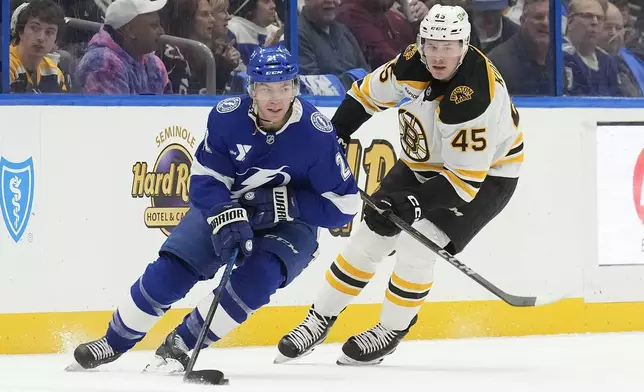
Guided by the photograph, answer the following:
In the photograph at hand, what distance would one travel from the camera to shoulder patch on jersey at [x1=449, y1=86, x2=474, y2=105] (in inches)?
157

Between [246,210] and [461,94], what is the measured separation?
0.78m

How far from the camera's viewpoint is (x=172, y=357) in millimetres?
3697

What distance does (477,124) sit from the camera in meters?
3.99

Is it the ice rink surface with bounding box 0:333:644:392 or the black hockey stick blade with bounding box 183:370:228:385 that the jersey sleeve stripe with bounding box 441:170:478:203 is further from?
the black hockey stick blade with bounding box 183:370:228:385

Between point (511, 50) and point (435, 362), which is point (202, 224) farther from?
point (511, 50)

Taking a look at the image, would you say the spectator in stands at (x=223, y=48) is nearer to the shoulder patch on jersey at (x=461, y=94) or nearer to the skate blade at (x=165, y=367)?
the shoulder patch on jersey at (x=461, y=94)

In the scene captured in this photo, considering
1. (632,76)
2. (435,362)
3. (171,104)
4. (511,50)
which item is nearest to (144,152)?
(171,104)

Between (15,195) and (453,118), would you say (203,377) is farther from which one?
(15,195)

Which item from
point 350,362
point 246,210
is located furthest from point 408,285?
point 246,210

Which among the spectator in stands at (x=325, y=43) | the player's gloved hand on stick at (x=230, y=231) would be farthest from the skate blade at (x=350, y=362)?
the spectator in stands at (x=325, y=43)

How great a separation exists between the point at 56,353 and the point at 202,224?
46.6 inches

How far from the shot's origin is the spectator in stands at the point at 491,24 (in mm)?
5469

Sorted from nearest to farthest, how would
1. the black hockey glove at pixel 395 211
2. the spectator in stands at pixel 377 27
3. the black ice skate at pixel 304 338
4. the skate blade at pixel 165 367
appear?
the skate blade at pixel 165 367, the black hockey glove at pixel 395 211, the black ice skate at pixel 304 338, the spectator in stands at pixel 377 27

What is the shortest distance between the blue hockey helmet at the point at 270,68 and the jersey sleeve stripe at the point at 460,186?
0.72 metres
